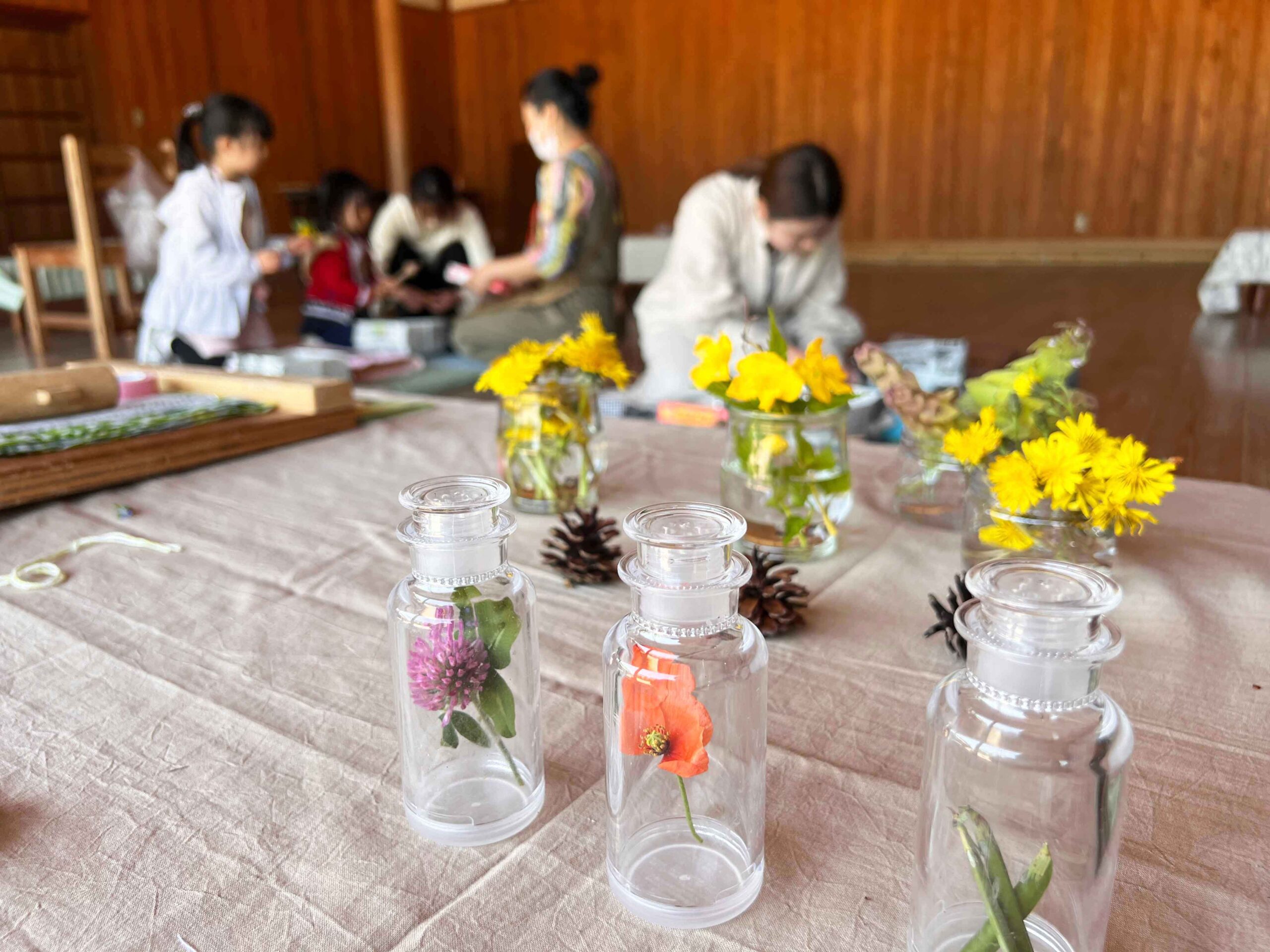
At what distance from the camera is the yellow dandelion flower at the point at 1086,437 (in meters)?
0.62

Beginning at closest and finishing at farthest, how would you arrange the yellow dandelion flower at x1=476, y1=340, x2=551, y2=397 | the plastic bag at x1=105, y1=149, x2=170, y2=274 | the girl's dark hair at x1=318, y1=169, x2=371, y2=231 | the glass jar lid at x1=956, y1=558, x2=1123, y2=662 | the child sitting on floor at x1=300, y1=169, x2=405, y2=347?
the glass jar lid at x1=956, y1=558, x2=1123, y2=662, the yellow dandelion flower at x1=476, y1=340, x2=551, y2=397, the child sitting on floor at x1=300, y1=169, x2=405, y2=347, the girl's dark hair at x1=318, y1=169, x2=371, y2=231, the plastic bag at x1=105, y1=149, x2=170, y2=274

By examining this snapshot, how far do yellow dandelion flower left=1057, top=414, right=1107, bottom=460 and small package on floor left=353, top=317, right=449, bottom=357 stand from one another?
2.59m

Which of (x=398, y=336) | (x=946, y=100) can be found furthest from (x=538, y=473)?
(x=946, y=100)

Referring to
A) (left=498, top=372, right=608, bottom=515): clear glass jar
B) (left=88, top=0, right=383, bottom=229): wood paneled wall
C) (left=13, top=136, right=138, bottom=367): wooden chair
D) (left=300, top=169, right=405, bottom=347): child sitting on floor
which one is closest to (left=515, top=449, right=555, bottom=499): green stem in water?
(left=498, top=372, right=608, bottom=515): clear glass jar

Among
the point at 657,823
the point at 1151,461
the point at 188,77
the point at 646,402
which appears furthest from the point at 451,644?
the point at 188,77

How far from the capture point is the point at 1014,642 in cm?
32

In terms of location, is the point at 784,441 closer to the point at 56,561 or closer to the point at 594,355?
the point at 594,355

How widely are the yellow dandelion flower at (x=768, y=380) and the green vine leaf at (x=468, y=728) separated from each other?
1.20ft

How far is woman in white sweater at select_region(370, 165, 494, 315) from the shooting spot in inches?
148

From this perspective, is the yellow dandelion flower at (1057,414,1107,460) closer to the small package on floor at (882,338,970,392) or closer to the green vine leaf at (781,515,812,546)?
the green vine leaf at (781,515,812,546)

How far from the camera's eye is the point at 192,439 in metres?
1.10

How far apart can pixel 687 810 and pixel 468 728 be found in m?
0.12

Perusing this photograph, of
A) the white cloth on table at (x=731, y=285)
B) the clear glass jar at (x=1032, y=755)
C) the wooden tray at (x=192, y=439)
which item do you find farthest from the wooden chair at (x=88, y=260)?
the clear glass jar at (x=1032, y=755)

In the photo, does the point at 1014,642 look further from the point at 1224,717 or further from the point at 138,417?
the point at 138,417
